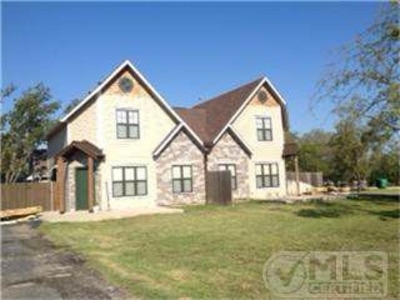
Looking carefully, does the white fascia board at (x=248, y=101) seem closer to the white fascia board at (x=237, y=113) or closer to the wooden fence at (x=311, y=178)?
the white fascia board at (x=237, y=113)

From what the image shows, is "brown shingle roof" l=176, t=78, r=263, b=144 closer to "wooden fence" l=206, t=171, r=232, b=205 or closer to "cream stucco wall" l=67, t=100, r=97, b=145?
"wooden fence" l=206, t=171, r=232, b=205

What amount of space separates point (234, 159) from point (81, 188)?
398 inches

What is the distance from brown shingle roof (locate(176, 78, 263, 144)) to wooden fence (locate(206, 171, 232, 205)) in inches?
102

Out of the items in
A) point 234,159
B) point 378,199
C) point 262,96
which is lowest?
point 378,199

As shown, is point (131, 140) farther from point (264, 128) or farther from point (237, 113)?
point (264, 128)

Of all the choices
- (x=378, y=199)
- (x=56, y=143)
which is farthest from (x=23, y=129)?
(x=378, y=199)

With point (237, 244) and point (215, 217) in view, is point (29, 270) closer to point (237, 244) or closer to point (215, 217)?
point (237, 244)

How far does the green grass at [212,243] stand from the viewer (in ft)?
29.2

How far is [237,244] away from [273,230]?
308cm

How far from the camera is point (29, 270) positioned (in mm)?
10594

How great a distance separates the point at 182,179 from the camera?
96.1ft

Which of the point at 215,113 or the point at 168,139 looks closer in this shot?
the point at 168,139

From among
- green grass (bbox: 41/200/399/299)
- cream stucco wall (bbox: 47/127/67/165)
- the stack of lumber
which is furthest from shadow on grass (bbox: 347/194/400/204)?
the stack of lumber

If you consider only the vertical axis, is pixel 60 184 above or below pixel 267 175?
below
